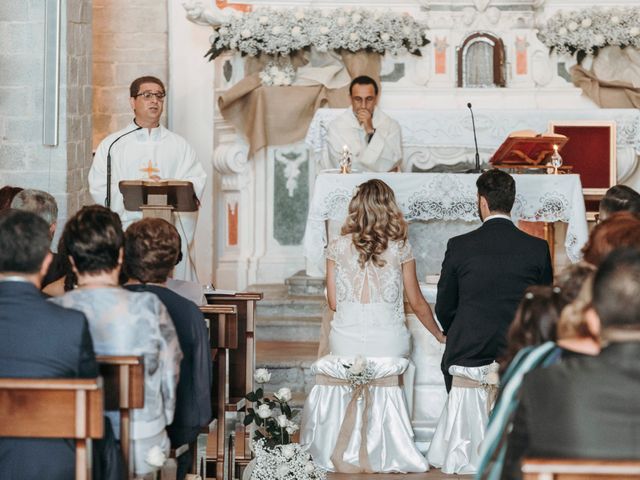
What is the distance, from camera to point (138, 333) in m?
4.21

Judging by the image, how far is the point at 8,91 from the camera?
8.64m

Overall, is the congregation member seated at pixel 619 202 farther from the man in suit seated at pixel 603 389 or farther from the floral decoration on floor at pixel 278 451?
the man in suit seated at pixel 603 389

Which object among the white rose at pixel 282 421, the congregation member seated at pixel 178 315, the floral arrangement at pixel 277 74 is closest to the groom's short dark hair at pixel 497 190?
the white rose at pixel 282 421

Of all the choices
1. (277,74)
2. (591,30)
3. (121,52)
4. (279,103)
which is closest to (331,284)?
(279,103)

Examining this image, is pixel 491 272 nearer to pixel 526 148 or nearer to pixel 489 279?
pixel 489 279

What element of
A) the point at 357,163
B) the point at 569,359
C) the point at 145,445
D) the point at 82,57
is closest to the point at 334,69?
the point at 357,163

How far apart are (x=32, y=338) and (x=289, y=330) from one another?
503 cm

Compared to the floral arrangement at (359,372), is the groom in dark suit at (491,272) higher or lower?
higher

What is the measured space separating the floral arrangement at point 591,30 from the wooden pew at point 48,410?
7.32 metres

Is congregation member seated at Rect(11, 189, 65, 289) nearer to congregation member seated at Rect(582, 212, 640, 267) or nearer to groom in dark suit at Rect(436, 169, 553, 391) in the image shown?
groom in dark suit at Rect(436, 169, 553, 391)

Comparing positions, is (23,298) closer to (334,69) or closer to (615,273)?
(615,273)

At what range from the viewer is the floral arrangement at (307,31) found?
1003 centimetres

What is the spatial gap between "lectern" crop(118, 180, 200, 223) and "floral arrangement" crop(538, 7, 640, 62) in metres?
4.17

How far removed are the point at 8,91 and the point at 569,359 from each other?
6.37 metres
